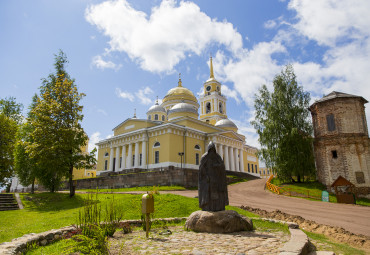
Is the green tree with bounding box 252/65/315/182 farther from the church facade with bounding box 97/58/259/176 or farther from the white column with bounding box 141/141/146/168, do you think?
the white column with bounding box 141/141/146/168

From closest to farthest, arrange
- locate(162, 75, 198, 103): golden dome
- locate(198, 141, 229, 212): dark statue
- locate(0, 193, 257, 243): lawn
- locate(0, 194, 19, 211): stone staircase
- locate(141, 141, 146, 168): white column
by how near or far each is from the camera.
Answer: locate(198, 141, 229, 212): dark statue → locate(0, 193, 257, 243): lawn → locate(0, 194, 19, 211): stone staircase → locate(141, 141, 146, 168): white column → locate(162, 75, 198, 103): golden dome

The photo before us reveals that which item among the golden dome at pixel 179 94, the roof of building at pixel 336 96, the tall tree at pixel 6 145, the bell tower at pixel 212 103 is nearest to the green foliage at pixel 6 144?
the tall tree at pixel 6 145

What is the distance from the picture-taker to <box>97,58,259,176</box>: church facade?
123 ft

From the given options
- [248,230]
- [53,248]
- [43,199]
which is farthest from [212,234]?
[43,199]

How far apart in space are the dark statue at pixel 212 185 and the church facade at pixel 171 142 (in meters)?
24.0

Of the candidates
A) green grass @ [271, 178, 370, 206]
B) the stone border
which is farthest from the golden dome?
the stone border

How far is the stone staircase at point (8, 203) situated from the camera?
17.4m

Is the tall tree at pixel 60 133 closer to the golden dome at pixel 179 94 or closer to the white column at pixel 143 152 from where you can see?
the white column at pixel 143 152

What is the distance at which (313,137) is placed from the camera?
27.2 metres

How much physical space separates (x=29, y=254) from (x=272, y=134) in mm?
25267

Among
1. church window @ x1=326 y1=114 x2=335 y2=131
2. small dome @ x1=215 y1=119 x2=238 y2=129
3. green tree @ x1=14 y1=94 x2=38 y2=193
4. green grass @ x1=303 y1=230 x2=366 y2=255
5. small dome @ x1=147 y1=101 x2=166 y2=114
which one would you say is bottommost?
green grass @ x1=303 y1=230 x2=366 y2=255

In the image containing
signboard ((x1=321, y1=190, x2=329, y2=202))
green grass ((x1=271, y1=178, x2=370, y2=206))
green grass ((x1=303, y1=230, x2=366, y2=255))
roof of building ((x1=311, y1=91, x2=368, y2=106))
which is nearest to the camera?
green grass ((x1=303, y1=230, x2=366, y2=255))

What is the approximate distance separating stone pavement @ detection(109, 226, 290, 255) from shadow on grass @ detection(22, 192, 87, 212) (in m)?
10.8

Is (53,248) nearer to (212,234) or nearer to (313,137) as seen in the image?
(212,234)
